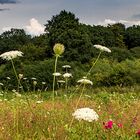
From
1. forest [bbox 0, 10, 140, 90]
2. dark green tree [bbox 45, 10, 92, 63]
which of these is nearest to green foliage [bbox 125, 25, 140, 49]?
forest [bbox 0, 10, 140, 90]

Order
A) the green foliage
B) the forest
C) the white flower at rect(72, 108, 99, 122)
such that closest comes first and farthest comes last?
the white flower at rect(72, 108, 99, 122) < the forest < the green foliage

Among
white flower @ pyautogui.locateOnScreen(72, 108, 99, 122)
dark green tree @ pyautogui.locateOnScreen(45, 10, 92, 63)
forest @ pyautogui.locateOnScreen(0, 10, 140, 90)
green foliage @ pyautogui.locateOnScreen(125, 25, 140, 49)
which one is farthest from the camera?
green foliage @ pyautogui.locateOnScreen(125, 25, 140, 49)

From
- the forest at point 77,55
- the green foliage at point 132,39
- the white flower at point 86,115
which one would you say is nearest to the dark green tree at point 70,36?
the forest at point 77,55

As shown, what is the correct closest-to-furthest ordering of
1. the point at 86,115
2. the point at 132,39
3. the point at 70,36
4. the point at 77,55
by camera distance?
the point at 86,115 → the point at 77,55 → the point at 70,36 → the point at 132,39

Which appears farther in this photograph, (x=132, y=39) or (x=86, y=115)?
(x=132, y=39)

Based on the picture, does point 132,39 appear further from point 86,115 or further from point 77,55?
point 86,115

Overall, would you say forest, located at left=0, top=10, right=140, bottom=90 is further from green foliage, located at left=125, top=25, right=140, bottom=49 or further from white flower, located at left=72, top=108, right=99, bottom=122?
white flower, located at left=72, top=108, right=99, bottom=122

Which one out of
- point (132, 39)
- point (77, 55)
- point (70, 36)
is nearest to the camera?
point (77, 55)

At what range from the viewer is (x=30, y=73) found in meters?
41.2

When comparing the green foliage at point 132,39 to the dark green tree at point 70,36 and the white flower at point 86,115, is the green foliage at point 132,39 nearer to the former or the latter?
the dark green tree at point 70,36

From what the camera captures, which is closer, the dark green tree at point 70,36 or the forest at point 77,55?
the forest at point 77,55

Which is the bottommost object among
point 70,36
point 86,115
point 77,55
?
point 77,55

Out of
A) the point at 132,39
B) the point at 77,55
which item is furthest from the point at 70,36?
the point at 132,39

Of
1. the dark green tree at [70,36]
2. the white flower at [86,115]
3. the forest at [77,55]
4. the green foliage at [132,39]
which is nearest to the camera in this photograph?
the white flower at [86,115]
